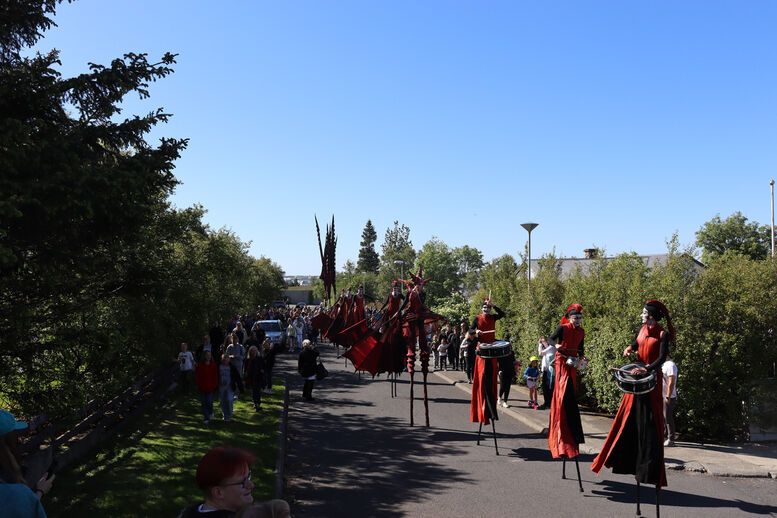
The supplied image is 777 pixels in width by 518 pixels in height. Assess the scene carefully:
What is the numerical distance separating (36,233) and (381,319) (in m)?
7.74

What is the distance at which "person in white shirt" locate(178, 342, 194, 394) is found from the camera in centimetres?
1529

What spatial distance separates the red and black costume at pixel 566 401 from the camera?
8.39 metres

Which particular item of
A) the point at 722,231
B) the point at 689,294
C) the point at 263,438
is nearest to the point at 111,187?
the point at 263,438

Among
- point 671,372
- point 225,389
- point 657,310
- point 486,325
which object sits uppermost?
point 657,310

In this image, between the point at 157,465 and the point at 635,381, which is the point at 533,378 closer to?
the point at 635,381

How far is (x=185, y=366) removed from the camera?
50.8 ft

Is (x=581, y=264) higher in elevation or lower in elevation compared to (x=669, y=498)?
higher

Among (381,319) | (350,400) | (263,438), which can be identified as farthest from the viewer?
(350,400)

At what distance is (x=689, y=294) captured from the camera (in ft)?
36.3

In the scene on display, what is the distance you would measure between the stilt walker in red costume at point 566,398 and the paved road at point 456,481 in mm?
527

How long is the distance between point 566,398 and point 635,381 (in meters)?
1.69

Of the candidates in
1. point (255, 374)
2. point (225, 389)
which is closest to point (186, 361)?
point (255, 374)

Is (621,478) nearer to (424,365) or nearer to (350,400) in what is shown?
(424,365)

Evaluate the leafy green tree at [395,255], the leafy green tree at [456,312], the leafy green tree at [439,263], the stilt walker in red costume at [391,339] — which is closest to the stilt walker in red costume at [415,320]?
the stilt walker in red costume at [391,339]
